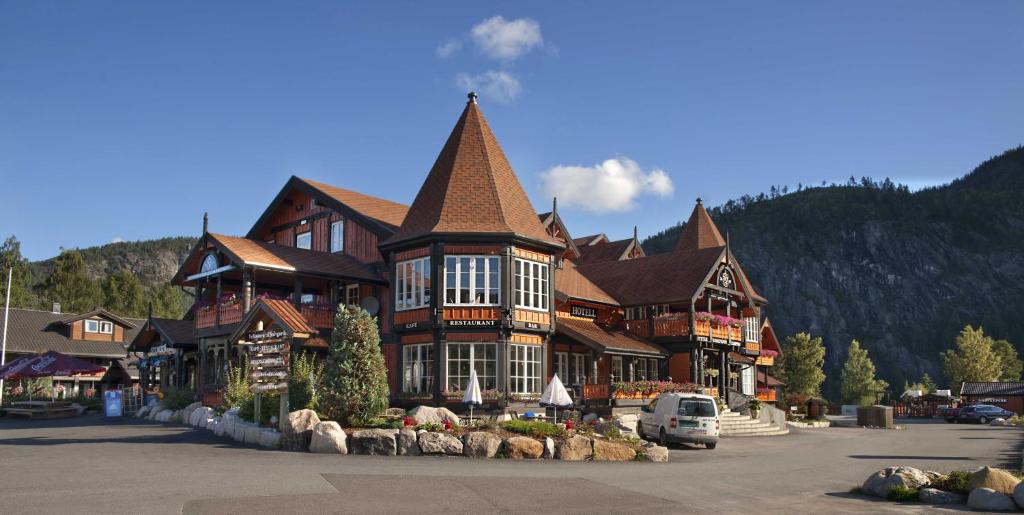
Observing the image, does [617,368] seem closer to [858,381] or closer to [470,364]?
[470,364]

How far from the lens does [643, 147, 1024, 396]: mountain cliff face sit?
147875 millimetres

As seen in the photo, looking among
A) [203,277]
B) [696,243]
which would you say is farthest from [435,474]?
[696,243]

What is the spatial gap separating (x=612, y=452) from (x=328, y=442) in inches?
276

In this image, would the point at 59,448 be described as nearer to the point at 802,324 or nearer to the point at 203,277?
the point at 203,277

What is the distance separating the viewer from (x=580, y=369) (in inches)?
1444

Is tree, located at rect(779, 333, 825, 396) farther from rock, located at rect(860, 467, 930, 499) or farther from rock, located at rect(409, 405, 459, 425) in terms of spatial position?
rock, located at rect(860, 467, 930, 499)

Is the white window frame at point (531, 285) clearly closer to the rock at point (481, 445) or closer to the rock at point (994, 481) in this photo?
the rock at point (481, 445)

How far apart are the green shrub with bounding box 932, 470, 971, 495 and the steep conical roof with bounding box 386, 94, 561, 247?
1720 cm

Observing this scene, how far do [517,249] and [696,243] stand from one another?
22.7 meters

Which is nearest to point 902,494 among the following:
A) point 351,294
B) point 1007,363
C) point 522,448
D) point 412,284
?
point 522,448

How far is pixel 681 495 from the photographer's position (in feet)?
50.0

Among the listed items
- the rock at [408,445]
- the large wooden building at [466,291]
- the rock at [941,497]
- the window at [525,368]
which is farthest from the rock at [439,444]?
the rock at [941,497]

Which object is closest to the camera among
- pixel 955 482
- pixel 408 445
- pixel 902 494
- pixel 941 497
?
pixel 941 497

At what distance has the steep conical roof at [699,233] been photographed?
5108 centimetres
